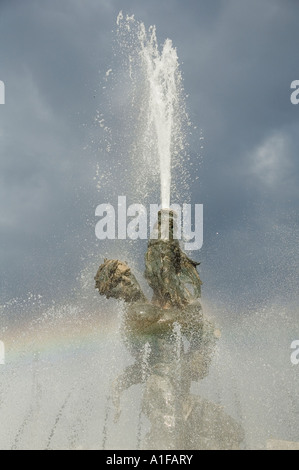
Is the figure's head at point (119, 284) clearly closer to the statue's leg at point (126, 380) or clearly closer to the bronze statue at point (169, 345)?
the bronze statue at point (169, 345)

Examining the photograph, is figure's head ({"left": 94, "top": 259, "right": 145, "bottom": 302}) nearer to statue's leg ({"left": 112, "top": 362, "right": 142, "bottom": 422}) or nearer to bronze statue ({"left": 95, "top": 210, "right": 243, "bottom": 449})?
bronze statue ({"left": 95, "top": 210, "right": 243, "bottom": 449})

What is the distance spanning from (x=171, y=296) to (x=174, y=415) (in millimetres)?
4828

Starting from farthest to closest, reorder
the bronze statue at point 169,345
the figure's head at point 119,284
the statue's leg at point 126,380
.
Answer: the figure's head at point 119,284, the statue's leg at point 126,380, the bronze statue at point 169,345

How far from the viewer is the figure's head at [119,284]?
52.7ft

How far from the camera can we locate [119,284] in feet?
53.0

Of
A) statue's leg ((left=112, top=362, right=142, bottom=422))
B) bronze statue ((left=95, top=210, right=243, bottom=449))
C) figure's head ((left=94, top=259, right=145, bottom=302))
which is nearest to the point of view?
bronze statue ((left=95, top=210, right=243, bottom=449))

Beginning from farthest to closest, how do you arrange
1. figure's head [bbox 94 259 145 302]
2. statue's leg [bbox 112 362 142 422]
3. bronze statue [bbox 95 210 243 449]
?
figure's head [bbox 94 259 145 302], statue's leg [bbox 112 362 142 422], bronze statue [bbox 95 210 243 449]

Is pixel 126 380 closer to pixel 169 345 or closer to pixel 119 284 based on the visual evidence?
pixel 169 345

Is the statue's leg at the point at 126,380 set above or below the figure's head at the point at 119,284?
below

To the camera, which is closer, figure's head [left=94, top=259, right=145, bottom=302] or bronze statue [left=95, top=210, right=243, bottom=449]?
bronze statue [left=95, top=210, right=243, bottom=449]

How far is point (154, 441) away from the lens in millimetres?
12617

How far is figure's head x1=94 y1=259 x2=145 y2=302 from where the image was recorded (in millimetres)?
16062
